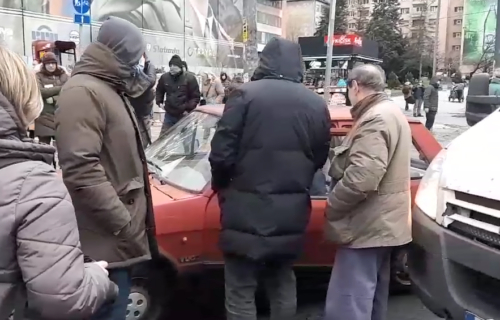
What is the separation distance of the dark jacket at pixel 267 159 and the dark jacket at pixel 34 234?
1.47 m

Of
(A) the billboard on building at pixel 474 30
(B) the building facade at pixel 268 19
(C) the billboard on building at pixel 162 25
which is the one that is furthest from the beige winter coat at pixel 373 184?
(A) the billboard on building at pixel 474 30

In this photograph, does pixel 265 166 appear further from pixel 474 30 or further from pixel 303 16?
pixel 474 30

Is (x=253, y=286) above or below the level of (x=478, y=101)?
below

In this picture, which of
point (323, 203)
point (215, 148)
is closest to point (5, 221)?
point (215, 148)

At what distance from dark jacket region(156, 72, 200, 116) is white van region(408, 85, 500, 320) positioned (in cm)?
509

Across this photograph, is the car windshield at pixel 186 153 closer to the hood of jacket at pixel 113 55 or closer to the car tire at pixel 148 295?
the car tire at pixel 148 295

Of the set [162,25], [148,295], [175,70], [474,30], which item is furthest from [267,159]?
[474,30]

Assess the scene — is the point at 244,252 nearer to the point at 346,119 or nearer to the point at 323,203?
the point at 323,203

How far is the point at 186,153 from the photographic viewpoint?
4504 millimetres

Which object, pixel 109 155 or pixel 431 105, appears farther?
pixel 431 105

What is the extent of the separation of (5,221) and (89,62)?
130 cm

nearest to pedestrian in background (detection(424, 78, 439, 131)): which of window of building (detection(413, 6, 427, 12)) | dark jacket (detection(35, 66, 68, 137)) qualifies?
dark jacket (detection(35, 66, 68, 137))

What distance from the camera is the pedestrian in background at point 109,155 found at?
2.62 meters

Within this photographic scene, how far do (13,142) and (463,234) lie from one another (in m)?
2.24
